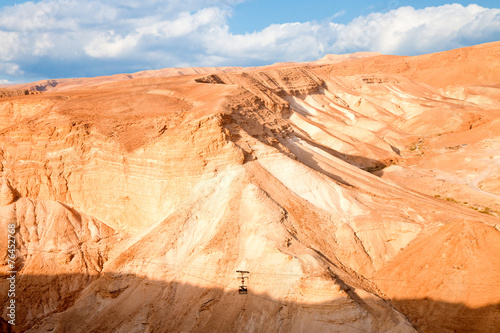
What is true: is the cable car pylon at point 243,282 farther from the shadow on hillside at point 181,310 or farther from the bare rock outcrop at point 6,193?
the bare rock outcrop at point 6,193

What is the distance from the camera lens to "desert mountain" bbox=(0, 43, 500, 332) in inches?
531

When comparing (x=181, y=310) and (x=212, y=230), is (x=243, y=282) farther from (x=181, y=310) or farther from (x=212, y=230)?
(x=212, y=230)

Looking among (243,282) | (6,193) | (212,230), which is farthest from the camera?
(6,193)

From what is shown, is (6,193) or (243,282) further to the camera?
(6,193)

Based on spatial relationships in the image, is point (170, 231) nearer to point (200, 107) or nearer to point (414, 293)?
point (200, 107)

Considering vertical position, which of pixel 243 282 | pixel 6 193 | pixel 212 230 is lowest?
pixel 243 282

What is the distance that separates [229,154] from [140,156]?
4606 mm

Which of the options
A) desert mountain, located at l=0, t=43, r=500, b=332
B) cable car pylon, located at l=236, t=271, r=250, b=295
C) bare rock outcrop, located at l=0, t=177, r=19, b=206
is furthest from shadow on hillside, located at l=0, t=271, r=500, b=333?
bare rock outcrop, located at l=0, t=177, r=19, b=206

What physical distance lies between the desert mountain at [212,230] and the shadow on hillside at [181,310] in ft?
0.16

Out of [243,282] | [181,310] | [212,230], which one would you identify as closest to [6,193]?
A: [212,230]

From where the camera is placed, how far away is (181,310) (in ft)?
47.3

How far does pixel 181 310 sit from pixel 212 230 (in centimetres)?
346

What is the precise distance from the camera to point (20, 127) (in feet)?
68.4

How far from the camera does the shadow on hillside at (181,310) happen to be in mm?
12562
